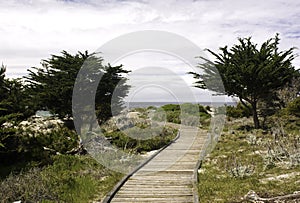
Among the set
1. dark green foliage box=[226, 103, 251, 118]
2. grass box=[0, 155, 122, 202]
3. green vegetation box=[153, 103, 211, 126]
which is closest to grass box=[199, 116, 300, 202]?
grass box=[0, 155, 122, 202]

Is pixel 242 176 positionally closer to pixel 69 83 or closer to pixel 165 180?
pixel 165 180

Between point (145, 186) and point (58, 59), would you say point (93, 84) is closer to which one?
point (58, 59)

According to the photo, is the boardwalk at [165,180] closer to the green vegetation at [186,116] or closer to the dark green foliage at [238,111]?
the dark green foliage at [238,111]

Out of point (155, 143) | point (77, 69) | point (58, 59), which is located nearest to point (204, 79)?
point (155, 143)

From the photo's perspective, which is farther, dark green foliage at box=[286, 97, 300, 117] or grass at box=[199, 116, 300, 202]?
dark green foliage at box=[286, 97, 300, 117]

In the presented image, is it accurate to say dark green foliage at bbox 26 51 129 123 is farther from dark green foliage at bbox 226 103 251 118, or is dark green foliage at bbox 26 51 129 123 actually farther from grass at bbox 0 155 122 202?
dark green foliage at bbox 226 103 251 118

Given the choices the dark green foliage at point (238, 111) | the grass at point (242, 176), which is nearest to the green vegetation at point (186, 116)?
the dark green foliage at point (238, 111)

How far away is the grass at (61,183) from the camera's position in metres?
6.86

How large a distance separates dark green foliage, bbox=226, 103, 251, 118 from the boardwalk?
1025 centimetres

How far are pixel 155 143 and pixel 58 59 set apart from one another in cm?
736

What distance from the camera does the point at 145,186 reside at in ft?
25.4

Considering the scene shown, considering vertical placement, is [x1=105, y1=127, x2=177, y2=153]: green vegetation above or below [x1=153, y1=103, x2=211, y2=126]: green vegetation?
below

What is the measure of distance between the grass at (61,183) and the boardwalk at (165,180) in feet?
2.03

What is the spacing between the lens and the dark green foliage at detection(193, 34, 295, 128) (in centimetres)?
1605
